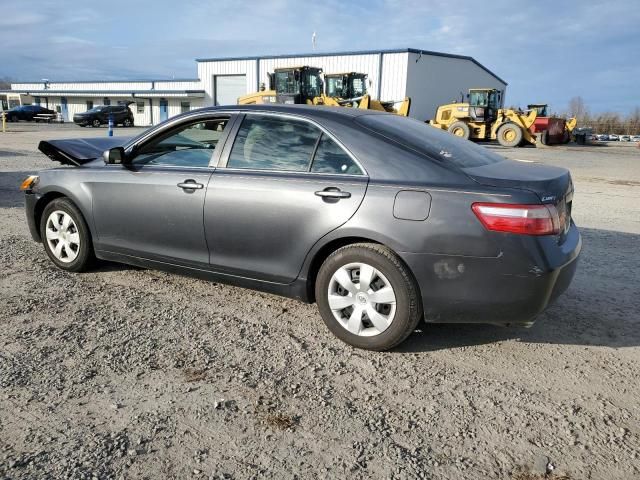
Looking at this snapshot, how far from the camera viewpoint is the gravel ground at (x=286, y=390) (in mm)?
2506

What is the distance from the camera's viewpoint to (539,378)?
331 cm

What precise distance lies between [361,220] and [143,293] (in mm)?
2152

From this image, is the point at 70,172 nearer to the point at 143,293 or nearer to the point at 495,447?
the point at 143,293

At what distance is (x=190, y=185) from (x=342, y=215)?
52.1 inches

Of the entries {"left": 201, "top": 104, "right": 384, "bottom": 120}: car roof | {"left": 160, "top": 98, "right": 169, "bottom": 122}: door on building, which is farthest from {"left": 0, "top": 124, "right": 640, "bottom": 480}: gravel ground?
{"left": 160, "top": 98, "right": 169, "bottom": 122}: door on building

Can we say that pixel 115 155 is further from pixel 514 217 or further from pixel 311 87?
pixel 311 87

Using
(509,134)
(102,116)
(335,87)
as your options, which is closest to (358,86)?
(335,87)

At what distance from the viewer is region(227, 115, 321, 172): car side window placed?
12.8ft

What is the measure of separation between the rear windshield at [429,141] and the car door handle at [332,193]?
20.0 inches

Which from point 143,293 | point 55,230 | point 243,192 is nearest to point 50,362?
point 143,293

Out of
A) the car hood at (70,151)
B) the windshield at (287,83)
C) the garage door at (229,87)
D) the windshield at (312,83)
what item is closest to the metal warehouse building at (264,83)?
the garage door at (229,87)

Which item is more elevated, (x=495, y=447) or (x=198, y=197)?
(x=198, y=197)

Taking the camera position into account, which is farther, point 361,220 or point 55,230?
point 55,230

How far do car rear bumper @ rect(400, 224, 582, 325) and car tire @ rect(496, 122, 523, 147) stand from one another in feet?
83.6
